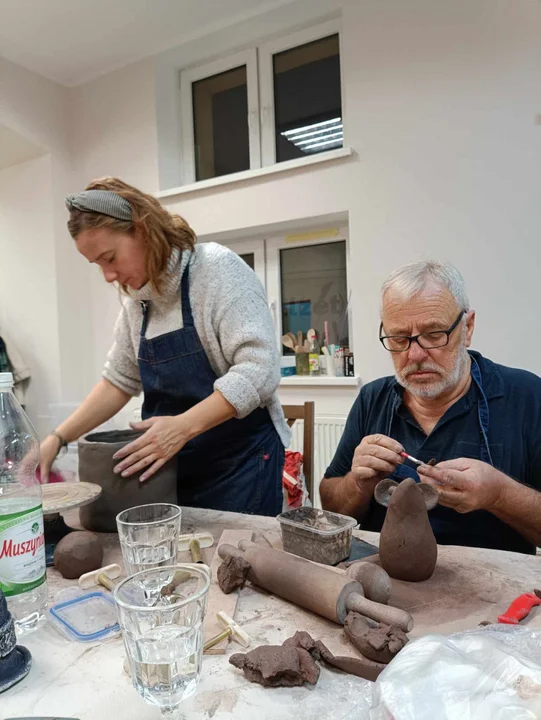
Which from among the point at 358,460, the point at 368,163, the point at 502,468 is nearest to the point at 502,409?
the point at 502,468

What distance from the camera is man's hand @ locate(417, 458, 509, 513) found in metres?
1.06

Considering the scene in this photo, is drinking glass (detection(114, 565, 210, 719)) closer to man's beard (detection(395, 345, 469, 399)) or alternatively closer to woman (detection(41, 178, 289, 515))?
woman (detection(41, 178, 289, 515))

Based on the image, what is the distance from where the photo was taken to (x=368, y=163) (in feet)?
9.00

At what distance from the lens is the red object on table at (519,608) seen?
752mm

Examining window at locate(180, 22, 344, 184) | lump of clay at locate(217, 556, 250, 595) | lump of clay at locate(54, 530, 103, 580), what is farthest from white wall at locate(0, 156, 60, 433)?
lump of clay at locate(217, 556, 250, 595)

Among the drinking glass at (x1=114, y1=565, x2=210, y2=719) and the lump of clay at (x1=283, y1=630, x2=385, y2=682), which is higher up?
the drinking glass at (x1=114, y1=565, x2=210, y2=719)

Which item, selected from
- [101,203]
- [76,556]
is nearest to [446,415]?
[76,556]

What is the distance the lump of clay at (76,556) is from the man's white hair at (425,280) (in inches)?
37.4

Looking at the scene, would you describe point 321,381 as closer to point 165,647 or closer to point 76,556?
point 76,556

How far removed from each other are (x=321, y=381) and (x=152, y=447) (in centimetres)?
187

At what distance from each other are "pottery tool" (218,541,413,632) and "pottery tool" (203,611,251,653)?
0.37 ft

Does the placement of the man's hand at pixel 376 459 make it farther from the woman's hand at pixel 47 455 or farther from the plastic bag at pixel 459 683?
the woman's hand at pixel 47 455

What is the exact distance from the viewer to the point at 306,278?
329 centimetres

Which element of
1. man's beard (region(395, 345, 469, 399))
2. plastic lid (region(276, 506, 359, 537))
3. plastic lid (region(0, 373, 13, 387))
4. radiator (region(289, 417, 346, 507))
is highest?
plastic lid (region(0, 373, 13, 387))
